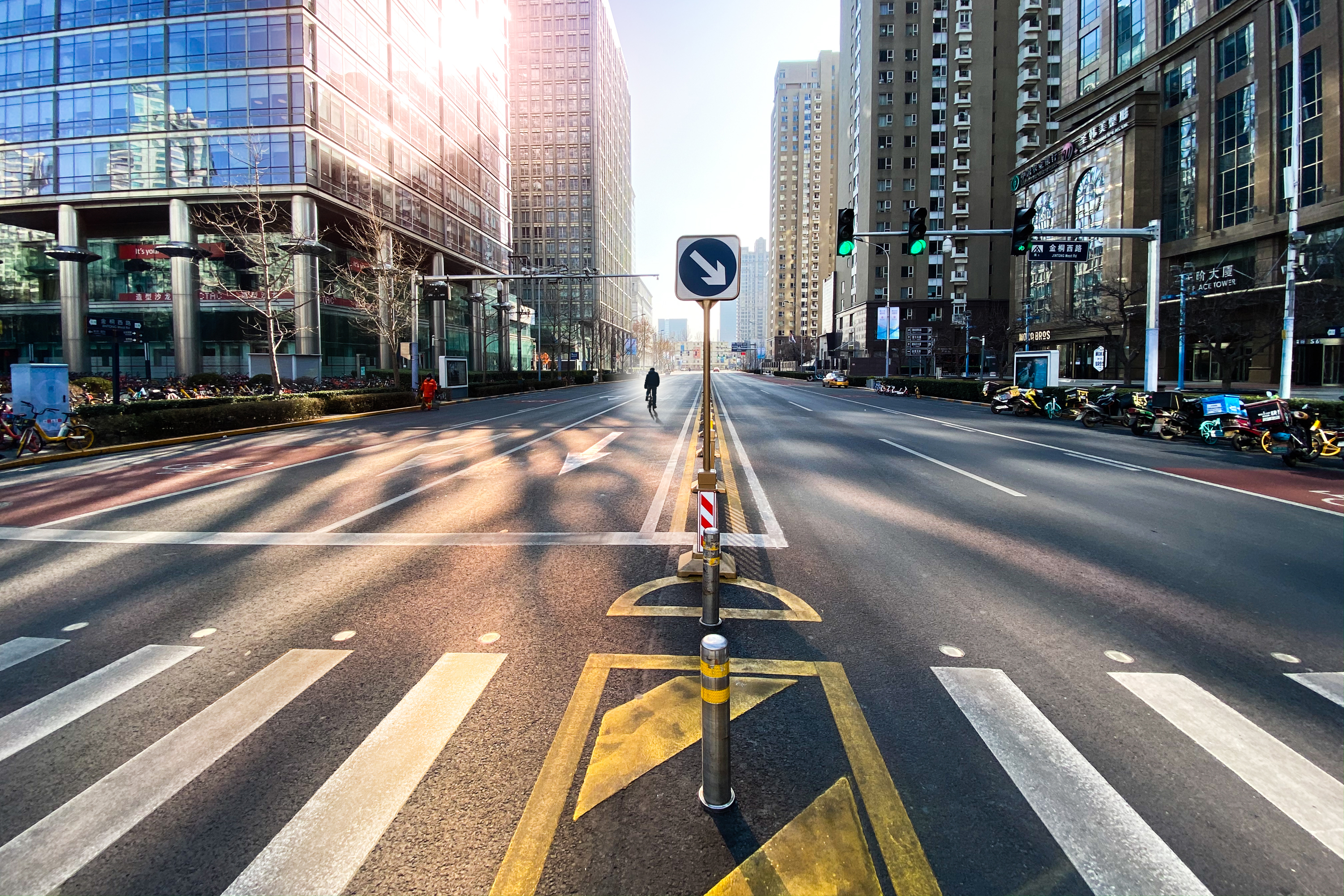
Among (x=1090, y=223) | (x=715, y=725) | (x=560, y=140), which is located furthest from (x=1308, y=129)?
(x=560, y=140)

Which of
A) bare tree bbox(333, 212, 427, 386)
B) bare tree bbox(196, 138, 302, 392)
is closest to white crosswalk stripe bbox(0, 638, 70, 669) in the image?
bare tree bbox(333, 212, 427, 386)

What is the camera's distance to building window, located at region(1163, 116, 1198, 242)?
43.5 meters

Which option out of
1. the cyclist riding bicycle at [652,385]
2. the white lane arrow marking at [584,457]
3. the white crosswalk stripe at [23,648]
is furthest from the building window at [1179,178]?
the white crosswalk stripe at [23,648]

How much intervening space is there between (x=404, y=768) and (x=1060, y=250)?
819 inches

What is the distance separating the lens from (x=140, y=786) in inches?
112

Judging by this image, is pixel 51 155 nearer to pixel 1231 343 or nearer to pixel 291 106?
pixel 291 106

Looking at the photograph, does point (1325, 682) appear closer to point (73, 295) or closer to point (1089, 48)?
point (73, 295)

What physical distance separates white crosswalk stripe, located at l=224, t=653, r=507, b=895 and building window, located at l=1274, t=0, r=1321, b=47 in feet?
166

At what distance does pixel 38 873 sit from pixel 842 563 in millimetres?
5382

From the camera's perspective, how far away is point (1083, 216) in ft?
182

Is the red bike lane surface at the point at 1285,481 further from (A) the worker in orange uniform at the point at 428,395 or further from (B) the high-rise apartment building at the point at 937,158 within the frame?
(B) the high-rise apartment building at the point at 937,158

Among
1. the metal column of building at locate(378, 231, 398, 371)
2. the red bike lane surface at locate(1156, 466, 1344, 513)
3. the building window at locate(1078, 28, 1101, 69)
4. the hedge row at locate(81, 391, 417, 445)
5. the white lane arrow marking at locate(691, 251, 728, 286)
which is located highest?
the building window at locate(1078, 28, 1101, 69)

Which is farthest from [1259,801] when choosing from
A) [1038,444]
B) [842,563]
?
[1038,444]

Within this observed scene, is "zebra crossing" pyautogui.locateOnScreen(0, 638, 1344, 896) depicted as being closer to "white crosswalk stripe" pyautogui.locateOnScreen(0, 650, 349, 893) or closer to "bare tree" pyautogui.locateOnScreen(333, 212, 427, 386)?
"white crosswalk stripe" pyautogui.locateOnScreen(0, 650, 349, 893)
